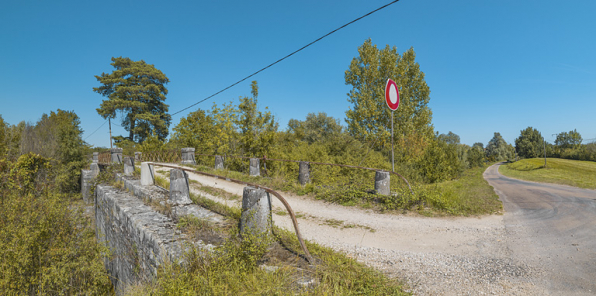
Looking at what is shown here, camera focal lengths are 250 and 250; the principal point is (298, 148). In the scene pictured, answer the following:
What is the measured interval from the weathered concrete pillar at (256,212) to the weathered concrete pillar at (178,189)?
2.54m

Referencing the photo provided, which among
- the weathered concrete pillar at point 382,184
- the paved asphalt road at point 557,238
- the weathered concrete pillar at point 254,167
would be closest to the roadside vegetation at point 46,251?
the weathered concrete pillar at point 254,167

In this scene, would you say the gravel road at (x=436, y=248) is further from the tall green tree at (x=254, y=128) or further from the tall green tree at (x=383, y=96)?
the tall green tree at (x=383, y=96)

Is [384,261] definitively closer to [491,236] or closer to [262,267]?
[262,267]

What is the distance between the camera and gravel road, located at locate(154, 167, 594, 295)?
109 inches

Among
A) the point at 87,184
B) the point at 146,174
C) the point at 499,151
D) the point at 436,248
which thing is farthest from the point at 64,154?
the point at 499,151

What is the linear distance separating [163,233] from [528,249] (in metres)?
5.54

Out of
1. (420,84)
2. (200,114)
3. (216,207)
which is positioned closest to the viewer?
(216,207)

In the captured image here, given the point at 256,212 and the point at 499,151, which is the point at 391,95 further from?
the point at 499,151

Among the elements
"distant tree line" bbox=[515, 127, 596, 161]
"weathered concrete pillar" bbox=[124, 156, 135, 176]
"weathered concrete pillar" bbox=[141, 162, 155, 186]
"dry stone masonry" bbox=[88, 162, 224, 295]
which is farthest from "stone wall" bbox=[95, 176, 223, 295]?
"distant tree line" bbox=[515, 127, 596, 161]

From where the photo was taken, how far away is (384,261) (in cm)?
338

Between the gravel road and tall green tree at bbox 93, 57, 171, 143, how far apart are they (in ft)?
113

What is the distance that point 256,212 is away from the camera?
345cm

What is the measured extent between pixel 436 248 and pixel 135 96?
40.7m

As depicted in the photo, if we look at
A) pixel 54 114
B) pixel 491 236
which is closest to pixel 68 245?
pixel 491 236
